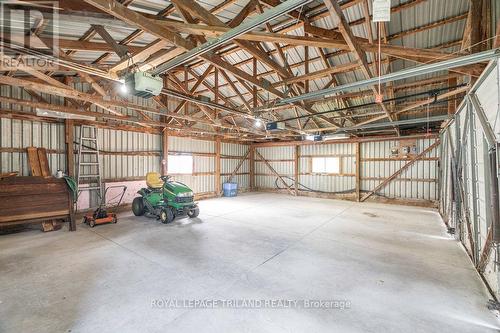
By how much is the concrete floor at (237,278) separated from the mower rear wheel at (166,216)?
0.44 m

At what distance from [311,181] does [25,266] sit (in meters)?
11.3

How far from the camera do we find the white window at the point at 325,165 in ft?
37.3

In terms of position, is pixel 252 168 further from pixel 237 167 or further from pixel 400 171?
pixel 400 171

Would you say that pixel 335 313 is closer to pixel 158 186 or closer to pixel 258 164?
pixel 158 186

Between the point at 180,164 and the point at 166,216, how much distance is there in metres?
4.29

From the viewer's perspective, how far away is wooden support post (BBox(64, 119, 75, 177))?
21.2ft

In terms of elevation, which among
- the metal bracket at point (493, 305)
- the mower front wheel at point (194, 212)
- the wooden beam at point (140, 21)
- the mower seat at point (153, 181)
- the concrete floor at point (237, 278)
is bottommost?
the concrete floor at point (237, 278)

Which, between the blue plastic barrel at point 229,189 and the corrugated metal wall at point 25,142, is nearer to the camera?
the corrugated metal wall at point 25,142

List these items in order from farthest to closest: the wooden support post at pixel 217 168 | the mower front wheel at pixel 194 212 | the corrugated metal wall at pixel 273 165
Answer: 1. the corrugated metal wall at pixel 273 165
2. the wooden support post at pixel 217 168
3. the mower front wheel at pixel 194 212

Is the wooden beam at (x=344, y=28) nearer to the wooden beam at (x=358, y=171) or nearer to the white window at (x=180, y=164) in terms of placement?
the wooden beam at (x=358, y=171)

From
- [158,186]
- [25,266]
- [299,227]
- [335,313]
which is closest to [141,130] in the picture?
[158,186]

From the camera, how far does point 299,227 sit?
19.2 ft

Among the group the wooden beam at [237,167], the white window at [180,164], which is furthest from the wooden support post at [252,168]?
the white window at [180,164]

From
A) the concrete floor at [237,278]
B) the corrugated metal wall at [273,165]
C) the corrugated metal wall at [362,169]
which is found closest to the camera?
the concrete floor at [237,278]
